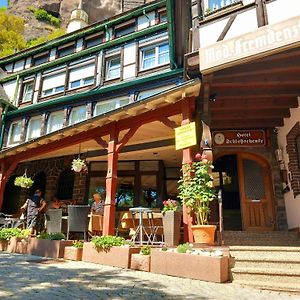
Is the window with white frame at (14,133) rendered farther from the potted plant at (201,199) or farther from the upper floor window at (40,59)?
the potted plant at (201,199)

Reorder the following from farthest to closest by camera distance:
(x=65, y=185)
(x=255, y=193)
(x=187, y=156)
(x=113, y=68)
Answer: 1. (x=113, y=68)
2. (x=65, y=185)
3. (x=255, y=193)
4. (x=187, y=156)

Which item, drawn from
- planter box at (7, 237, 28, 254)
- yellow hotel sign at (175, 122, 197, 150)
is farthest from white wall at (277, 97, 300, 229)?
planter box at (7, 237, 28, 254)

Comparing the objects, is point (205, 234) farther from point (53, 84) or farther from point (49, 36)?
point (49, 36)

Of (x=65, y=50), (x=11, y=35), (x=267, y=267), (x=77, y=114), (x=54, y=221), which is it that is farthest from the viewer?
(x=11, y=35)

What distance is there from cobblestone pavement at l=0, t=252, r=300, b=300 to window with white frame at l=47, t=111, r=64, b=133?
11.2 meters

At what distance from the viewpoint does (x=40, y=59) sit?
Result: 63.0 ft

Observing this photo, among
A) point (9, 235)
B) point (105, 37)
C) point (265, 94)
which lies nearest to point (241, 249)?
point (265, 94)

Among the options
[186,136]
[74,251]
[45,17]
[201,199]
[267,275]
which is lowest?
[267,275]

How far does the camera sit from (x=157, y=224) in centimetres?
746

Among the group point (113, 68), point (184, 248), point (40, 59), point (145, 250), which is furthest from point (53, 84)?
point (184, 248)

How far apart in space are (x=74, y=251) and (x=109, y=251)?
102 centimetres

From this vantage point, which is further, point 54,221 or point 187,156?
point 54,221

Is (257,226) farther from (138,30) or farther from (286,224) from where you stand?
(138,30)

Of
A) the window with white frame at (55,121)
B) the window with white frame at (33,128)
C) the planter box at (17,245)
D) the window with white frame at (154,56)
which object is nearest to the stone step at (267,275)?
the planter box at (17,245)
